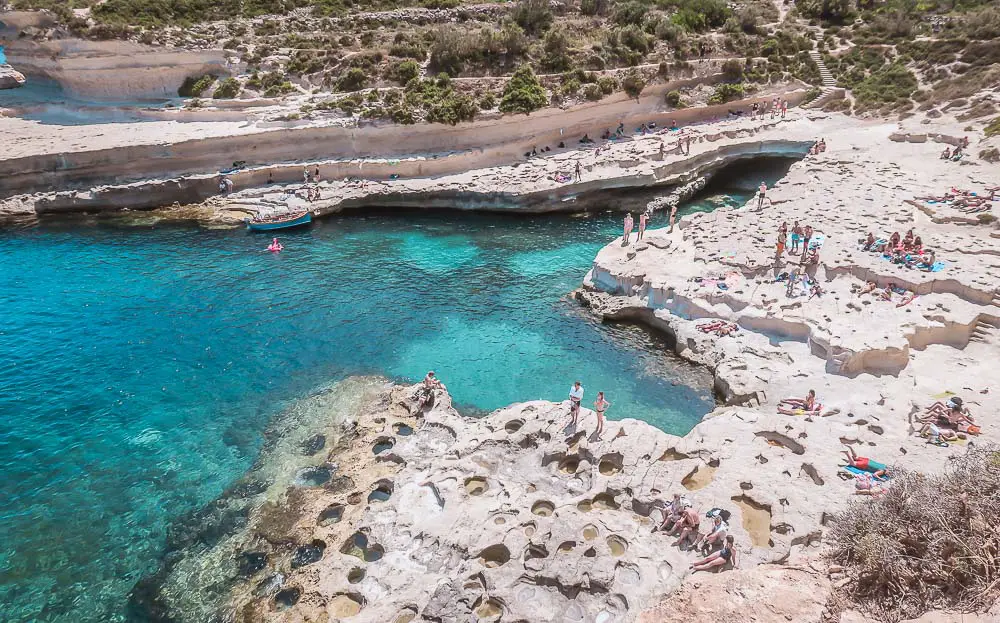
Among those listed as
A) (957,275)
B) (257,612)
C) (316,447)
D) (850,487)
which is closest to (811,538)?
(850,487)

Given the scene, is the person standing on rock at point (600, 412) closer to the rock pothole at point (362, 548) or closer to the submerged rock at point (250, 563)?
the rock pothole at point (362, 548)

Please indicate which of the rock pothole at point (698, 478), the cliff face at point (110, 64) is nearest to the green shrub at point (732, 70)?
the cliff face at point (110, 64)

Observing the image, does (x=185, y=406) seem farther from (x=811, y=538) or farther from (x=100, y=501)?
(x=811, y=538)

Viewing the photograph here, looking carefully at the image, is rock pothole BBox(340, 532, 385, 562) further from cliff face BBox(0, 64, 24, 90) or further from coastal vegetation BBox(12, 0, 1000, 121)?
cliff face BBox(0, 64, 24, 90)

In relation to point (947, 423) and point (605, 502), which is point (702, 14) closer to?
point (947, 423)

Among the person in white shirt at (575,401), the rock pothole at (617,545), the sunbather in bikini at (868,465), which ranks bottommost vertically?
the rock pothole at (617,545)

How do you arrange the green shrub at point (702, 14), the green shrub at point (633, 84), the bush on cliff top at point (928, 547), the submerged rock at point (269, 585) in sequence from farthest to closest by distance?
1. the green shrub at point (702, 14)
2. the green shrub at point (633, 84)
3. the submerged rock at point (269, 585)
4. the bush on cliff top at point (928, 547)

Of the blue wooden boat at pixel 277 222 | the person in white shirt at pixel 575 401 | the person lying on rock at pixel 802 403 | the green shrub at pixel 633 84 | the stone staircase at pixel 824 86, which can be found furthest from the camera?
the stone staircase at pixel 824 86

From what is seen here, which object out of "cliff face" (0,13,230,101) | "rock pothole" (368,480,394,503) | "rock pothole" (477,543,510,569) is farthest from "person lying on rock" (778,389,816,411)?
"cliff face" (0,13,230,101)

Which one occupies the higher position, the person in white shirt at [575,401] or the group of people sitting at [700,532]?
the person in white shirt at [575,401]
